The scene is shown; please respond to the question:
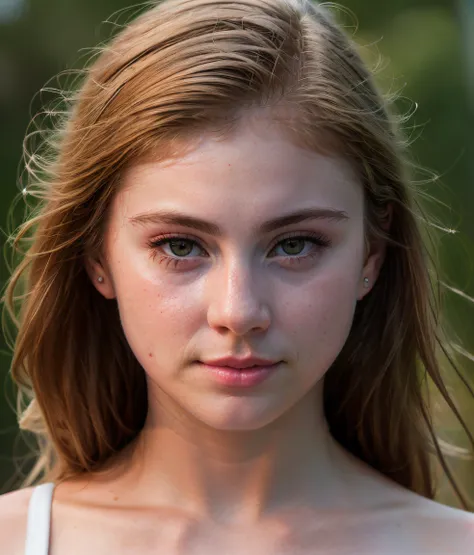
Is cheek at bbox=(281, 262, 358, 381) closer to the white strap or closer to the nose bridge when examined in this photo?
the nose bridge

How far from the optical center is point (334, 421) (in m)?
2.70

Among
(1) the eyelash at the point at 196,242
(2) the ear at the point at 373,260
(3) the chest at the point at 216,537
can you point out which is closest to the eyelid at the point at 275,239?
(1) the eyelash at the point at 196,242

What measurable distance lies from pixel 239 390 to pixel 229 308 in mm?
192

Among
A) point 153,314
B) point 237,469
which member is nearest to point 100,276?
point 153,314

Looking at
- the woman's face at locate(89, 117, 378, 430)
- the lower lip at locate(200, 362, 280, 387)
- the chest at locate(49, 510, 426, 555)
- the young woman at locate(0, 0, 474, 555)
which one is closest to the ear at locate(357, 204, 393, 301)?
the young woman at locate(0, 0, 474, 555)

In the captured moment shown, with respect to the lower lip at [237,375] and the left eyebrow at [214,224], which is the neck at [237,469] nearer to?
the lower lip at [237,375]

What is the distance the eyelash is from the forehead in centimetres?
7

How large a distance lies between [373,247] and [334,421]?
518 millimetres

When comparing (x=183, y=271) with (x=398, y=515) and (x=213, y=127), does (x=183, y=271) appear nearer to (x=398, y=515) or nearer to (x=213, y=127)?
(x=213, y=127)

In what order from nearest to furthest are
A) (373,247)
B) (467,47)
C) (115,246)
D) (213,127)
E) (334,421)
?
(213,127)
(115,246)
(373,247)
(334,421)
(467,47)

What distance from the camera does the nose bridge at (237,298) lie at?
2043 millimetres

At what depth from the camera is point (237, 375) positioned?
2.12 metres

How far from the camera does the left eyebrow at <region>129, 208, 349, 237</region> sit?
6.84ft

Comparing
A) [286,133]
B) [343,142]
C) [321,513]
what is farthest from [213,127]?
[321,513]
